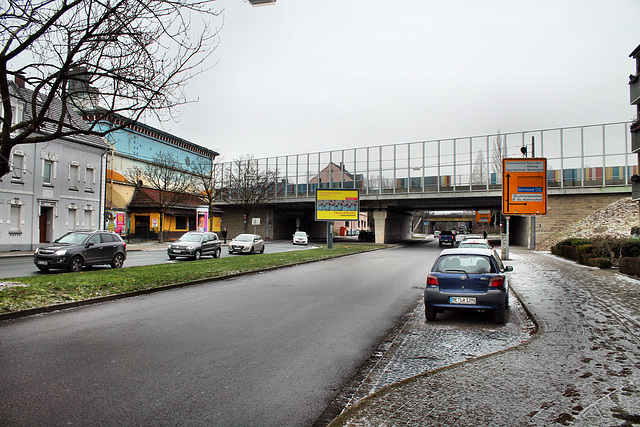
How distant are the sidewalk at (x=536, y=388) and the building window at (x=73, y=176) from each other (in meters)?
Result: 31.6

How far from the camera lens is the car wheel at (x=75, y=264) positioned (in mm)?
16078

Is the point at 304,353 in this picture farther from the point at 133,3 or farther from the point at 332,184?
the point at 332,184

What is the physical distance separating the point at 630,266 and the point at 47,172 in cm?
3321

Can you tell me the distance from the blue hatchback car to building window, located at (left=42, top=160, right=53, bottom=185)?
Answer: 2977cm

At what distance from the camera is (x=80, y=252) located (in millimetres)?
16531

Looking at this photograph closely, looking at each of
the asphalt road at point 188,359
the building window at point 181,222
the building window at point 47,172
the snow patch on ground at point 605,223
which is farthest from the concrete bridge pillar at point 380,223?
the asphalt road at point 188,359

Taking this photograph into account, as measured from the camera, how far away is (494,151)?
60188 millimetres

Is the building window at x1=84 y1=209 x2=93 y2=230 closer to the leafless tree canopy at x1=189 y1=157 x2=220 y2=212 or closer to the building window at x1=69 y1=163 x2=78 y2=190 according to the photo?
the building window at x1=69 y1=163 x2=78 y2=190

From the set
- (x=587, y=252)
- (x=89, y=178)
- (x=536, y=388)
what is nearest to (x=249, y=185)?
(x=89, y=178)

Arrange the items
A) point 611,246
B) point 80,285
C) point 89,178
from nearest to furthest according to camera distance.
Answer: point 80,285, point 611,246, point 89,178

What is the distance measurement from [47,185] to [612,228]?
126ft

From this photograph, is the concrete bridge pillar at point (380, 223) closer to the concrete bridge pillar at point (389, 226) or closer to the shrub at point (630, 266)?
the concrete bridge pillar at point (389, 226)

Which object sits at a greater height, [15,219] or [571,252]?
[15,219]

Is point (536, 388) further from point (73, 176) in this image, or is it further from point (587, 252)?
point (73, 176)
